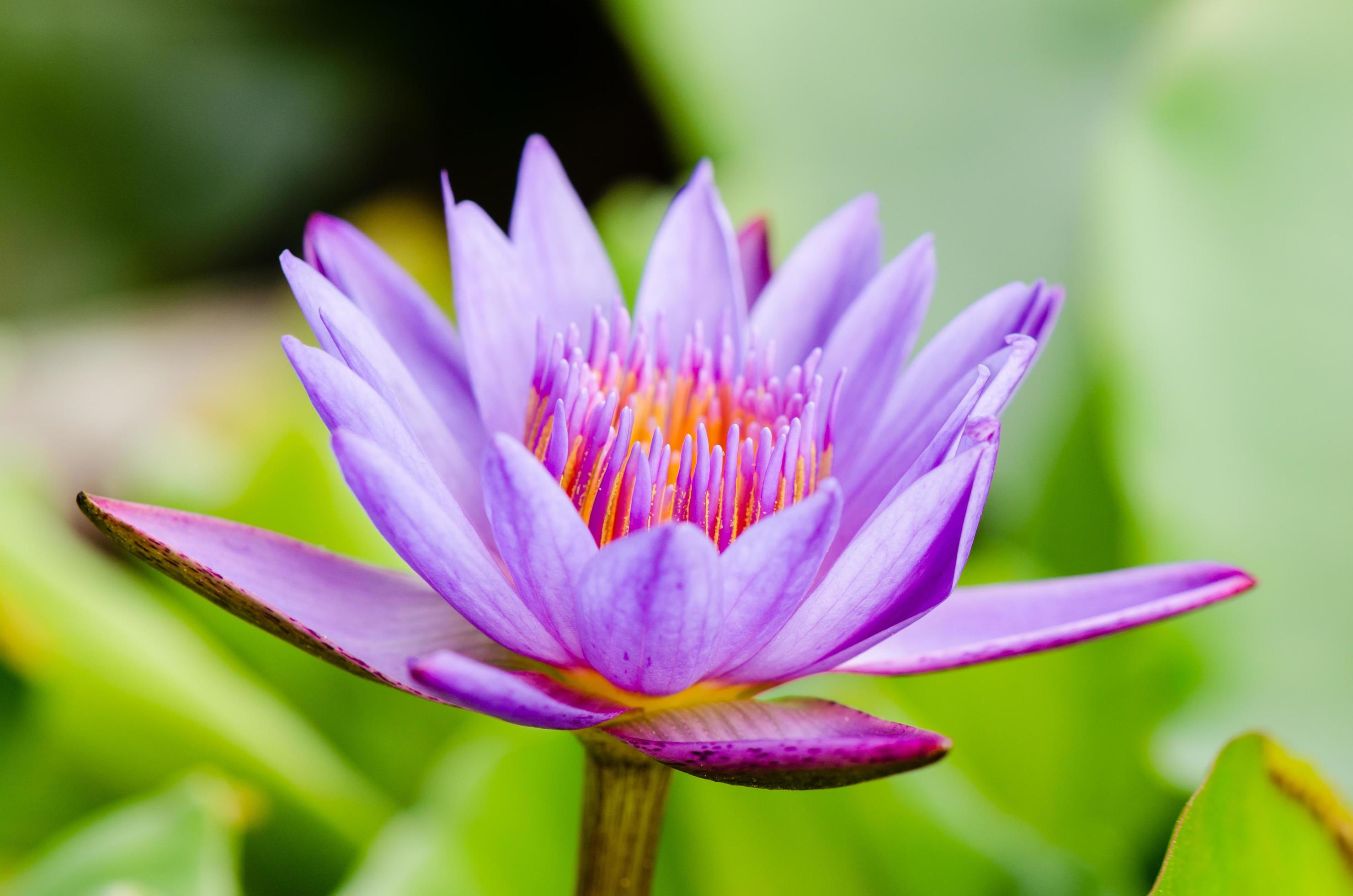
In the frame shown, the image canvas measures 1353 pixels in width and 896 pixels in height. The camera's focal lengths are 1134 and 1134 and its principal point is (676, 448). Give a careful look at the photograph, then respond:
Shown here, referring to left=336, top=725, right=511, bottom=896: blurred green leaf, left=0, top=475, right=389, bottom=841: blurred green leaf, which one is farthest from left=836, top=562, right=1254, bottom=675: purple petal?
left=0, top=475, right=389, bottom=841: blurred green leaf

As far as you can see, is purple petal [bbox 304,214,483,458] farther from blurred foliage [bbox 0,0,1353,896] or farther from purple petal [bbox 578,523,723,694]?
blurred foliage [bbox 0,0,1353,896]

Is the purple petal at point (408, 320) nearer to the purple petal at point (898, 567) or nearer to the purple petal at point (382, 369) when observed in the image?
the purple petal at point (382, 369)

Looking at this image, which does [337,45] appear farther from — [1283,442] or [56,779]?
[1283,442]

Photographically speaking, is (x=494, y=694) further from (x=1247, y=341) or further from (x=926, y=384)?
(x=1247, y=341)

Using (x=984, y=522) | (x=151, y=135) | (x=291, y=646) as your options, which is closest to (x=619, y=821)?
(x=291, y=646)

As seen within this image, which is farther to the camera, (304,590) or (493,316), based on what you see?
(493,316)

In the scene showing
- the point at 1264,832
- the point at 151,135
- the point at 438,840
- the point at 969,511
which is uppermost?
the point at 151,135

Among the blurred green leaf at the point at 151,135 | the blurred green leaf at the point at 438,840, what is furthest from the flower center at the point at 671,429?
the blurred green leaf at the point at 151,135

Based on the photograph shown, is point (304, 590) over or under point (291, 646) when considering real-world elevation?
over
